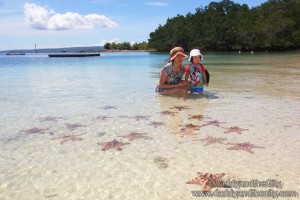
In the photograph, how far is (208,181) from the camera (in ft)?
14.3

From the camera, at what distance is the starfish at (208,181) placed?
4270 mm

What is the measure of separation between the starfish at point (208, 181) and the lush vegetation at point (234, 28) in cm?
8078

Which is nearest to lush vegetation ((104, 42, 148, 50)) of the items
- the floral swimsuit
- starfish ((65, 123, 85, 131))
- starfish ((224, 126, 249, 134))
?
the floral swimsuit

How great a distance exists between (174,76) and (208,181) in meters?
6.89

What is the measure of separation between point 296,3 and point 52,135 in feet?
293

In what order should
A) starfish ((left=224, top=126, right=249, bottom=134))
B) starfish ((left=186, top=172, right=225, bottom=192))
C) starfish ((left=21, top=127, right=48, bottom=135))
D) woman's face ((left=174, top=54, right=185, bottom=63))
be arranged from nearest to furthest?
starfish ((left=186, top=172, right=225, bottom=192)) < starfish ((left=224, top=126, right=249, bottom=134)) < starfish ((left=21, top=127, right=48, bottom=135)) < woman's face ((left=174, top=54, right=185, bottom=63))

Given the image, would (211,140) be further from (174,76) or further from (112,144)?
(174,76)

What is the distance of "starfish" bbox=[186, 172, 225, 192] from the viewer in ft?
14.0

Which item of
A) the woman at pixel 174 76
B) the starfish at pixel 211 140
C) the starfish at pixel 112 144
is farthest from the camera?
the woman at pixel 174 76

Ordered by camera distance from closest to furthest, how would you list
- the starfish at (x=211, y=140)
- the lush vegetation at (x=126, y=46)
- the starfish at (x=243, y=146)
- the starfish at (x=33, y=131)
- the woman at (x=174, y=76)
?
the starfish at (x=243, y=146) < the starfish at (x=211, y=140) < the starfish at (x=33, y=131) < the woman at (x=174, y=76) < the lush vegetation at (x=126, y=46)

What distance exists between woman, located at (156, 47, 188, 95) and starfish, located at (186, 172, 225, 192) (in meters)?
6.24

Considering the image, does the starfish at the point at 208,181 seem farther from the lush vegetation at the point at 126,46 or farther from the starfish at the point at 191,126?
the lush vegetation at the point at 126,46

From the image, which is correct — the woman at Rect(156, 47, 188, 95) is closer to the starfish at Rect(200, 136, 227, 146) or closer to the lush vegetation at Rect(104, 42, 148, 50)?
the starfish at Rect(200, 136, 227, 146)

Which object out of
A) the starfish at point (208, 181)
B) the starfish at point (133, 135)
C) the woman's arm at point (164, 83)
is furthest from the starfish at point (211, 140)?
the woman's arm at point (164, 83)
